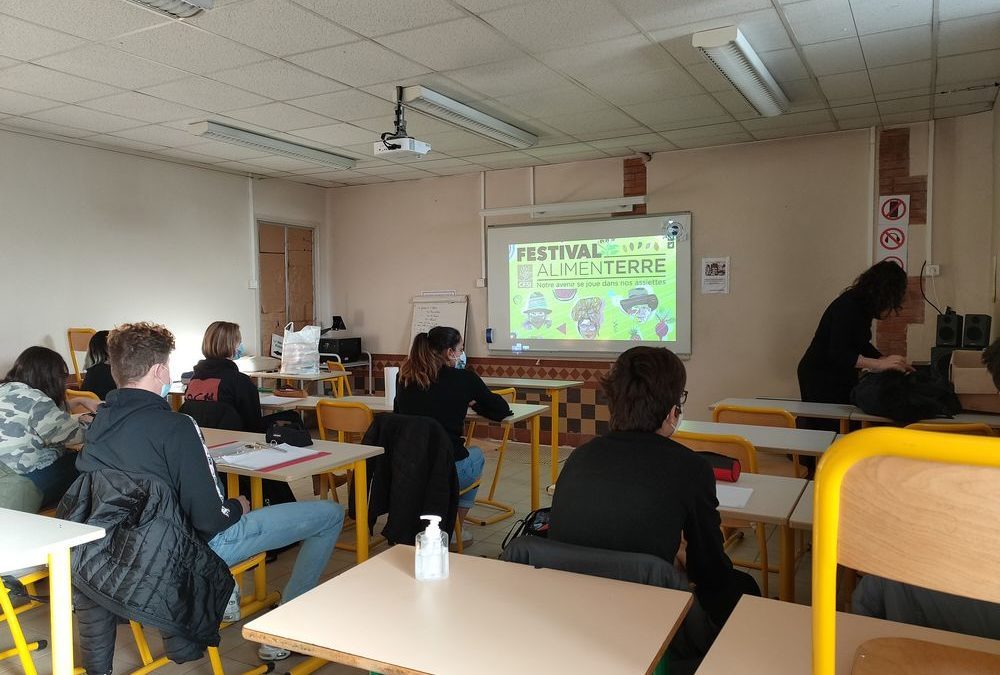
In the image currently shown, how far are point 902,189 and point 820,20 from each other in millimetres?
2378

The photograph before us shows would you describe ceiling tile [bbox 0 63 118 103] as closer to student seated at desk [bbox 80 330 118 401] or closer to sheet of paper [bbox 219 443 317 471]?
student seated at desk [bbox 80 330 118 401]

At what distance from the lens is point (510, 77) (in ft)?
13.1

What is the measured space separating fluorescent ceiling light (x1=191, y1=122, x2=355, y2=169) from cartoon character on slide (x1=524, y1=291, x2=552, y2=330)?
6.64ft

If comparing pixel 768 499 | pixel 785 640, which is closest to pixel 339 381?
pixel 768 499

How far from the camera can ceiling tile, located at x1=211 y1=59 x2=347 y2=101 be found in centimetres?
380

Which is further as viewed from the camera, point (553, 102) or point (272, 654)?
point (553, 102)

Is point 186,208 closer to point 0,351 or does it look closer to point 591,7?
point 0,351

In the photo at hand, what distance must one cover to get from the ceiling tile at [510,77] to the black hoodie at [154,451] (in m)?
2.53

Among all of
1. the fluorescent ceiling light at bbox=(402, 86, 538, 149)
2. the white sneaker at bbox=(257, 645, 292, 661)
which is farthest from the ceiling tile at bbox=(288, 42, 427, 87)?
the white sneaker at bbox=(257, 645, 292, 661)

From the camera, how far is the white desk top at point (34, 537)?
5.59ft

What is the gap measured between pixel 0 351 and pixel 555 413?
3904mm

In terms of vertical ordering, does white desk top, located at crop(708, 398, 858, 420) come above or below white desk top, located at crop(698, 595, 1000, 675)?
below

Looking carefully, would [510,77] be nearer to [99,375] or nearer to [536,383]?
[536,383]

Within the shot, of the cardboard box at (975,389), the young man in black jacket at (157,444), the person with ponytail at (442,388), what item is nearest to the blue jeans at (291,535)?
the young man in black jacket at (157,444)
